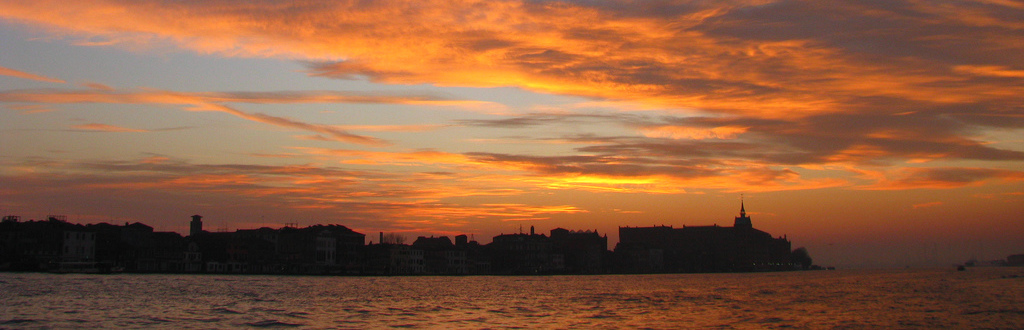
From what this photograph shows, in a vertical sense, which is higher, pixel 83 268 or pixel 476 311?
pixel 83 268

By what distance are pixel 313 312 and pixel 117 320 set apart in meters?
13.9

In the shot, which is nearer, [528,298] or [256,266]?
[528,298]

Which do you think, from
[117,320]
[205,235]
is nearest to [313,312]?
[117,320]

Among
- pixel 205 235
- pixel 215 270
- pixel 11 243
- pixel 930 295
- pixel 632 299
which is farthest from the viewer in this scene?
pixel 205 235

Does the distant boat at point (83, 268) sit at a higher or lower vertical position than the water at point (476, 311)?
higher

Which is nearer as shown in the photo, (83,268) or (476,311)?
(476,311)

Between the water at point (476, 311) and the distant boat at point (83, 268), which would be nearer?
the water at point (476, 311)

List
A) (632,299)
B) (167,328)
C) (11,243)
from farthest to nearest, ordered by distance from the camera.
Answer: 1. (11,243)
2. (632,299)
3. (167,328)

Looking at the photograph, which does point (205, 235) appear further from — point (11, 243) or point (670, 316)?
point (670, 316)

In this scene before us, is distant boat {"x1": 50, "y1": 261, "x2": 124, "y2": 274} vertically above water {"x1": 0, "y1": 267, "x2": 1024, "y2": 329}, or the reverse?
distant boat {"x1": 50, "y1": 261, "x2": 124, "y2": 274}

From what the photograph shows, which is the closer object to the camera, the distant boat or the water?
the water

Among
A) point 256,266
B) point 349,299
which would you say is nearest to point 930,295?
point 349,299

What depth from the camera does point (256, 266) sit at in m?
189

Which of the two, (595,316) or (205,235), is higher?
(205,235)
